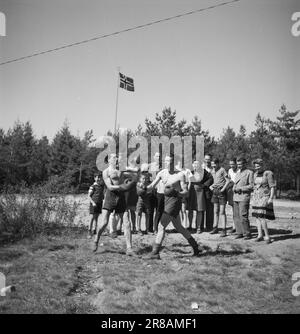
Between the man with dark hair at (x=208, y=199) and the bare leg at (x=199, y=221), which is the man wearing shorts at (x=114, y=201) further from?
the man with dark hair at (x=208, y=199)

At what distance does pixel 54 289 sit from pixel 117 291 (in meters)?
0.84

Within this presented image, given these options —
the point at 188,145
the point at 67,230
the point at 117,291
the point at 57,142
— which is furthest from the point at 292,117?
the point at 117,291

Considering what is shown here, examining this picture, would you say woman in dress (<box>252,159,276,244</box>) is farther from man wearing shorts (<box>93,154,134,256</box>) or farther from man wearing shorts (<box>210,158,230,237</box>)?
man wearing shorts (<box>93,154,134,256</box>)

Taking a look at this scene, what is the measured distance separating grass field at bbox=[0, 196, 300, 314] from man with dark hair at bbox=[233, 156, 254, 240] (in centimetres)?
39

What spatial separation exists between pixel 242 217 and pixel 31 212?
16.0 feet

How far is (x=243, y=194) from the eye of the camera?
6977mm

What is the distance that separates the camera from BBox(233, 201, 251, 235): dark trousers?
22.8 ft

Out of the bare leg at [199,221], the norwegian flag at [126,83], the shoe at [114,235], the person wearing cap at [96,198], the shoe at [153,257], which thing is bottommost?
the shoe at [153,257]

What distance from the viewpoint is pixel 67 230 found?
750cm

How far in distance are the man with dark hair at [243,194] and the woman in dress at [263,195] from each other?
0.49 ft

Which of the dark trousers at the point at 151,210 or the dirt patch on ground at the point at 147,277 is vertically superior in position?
the dark trousers at the point at 151,210

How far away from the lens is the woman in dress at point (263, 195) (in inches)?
259

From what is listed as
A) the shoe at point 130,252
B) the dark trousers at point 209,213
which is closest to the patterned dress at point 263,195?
the dark trousers at point 209,213
